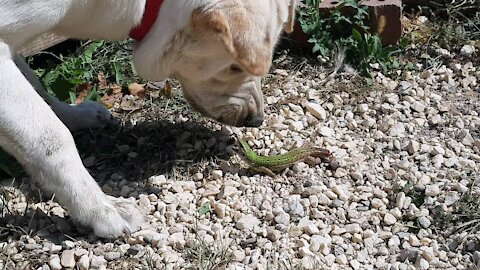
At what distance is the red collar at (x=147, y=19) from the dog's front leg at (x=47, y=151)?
51cm

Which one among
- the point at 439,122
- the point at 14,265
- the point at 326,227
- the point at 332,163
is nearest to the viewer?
the point at 14,265

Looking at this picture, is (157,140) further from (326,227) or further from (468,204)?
(468,204)

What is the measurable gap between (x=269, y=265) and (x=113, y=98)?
1655mm

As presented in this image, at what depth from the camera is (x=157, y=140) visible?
4059 millimetres

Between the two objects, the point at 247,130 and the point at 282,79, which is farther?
the point at 282,79

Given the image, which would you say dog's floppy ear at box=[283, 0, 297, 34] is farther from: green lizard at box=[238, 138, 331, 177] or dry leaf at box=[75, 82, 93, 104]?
dry leaf at box=[75, 82, 93, 104]

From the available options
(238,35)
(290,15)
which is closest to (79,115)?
(290,15)

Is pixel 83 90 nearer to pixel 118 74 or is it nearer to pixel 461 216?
pixel 118 74

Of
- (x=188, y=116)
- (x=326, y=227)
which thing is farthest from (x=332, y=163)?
(x=188, y=116)

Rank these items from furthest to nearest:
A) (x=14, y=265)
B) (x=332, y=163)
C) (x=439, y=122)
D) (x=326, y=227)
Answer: (x=439, y=122) < (x=332, y=163) < (x=326, y=227) < (x=14, y=265)

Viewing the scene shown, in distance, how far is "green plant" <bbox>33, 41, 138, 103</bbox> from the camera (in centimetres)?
434

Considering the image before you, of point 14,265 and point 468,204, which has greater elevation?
point 14,265

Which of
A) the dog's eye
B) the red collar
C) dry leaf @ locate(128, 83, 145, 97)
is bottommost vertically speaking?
dry leaf @ locate(128, 83, 145, 97)

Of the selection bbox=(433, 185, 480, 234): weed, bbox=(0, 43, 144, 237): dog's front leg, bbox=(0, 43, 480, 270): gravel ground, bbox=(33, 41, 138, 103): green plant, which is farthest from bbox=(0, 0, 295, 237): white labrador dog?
bbox=(433, 185, 480, 234): weed
